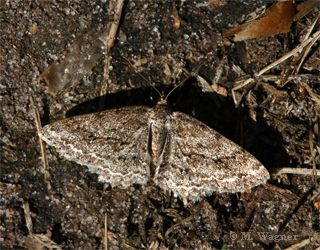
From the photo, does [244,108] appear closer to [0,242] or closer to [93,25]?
[93,25]

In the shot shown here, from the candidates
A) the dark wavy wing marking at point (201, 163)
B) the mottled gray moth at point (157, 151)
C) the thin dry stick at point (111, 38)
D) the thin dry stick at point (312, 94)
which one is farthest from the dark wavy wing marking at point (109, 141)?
the thin dry stick at point (312, 94)

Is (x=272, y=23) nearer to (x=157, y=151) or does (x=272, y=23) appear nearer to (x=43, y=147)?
(x=157, y=151)

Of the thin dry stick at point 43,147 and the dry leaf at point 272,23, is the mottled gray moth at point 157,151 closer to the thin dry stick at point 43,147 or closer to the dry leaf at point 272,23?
the thin dry stick at point 43,147

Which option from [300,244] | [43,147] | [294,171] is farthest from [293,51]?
[43,147]

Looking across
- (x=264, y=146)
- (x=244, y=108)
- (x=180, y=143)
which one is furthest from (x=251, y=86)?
(x=180, y=143)

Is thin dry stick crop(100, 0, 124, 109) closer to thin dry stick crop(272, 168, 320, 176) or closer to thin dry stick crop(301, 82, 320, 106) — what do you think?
thin dry stick crop(272, 168, 320, 176)

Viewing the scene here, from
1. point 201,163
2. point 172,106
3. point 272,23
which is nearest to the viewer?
point 201,163

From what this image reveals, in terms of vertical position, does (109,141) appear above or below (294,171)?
above
